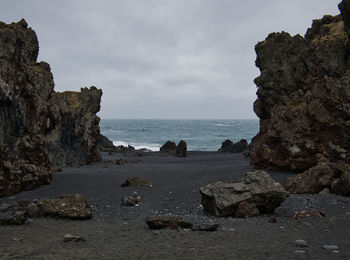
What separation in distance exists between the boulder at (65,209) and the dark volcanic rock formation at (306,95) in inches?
381

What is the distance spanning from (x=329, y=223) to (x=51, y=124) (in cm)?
1215

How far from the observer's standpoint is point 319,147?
13562mm

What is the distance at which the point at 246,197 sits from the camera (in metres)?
8.38

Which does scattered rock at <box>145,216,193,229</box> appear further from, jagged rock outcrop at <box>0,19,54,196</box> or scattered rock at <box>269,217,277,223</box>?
jagged rock outcrop at <box>0,19,54,196</box>

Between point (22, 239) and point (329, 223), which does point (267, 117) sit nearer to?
point (329, 223)

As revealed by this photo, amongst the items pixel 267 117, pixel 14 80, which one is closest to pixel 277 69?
pixel 267 117

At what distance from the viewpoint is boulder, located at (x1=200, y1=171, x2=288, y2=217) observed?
8266mm

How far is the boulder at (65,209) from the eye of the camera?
316 inches

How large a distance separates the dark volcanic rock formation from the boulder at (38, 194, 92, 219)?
31.8ft

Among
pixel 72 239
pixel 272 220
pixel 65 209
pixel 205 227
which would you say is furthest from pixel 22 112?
pixel 272 220

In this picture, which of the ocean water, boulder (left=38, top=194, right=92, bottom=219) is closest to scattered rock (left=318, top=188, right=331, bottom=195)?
boulder (left=38, top=194, right=92, bottom=219)

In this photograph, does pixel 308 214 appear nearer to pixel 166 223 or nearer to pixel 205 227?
pixel 205 227

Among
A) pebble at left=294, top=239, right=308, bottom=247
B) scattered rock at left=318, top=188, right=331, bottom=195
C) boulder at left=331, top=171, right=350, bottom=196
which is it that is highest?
boulder at left=331, top=171, right=350, bottom=196

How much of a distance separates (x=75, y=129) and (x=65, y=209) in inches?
578
